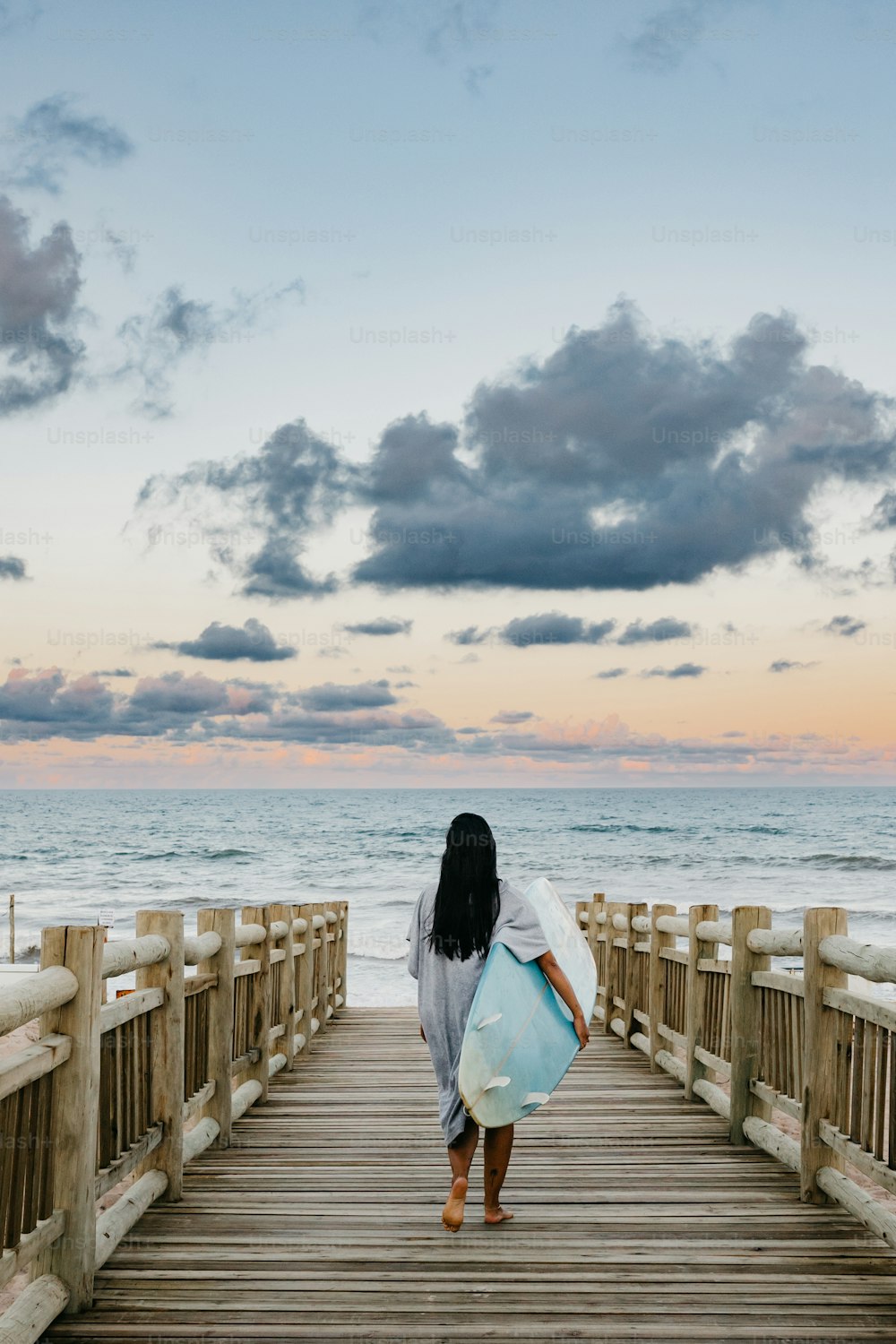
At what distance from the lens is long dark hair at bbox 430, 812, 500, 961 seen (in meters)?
4.31

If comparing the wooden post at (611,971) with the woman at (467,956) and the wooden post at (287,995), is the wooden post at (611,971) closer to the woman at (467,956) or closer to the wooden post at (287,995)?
the wooden post at (287,995)

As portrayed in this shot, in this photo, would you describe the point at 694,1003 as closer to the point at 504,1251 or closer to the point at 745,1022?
the point at 745,1022

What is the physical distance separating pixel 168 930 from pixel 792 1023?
2939mm

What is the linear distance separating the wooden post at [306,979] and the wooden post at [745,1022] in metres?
4.17

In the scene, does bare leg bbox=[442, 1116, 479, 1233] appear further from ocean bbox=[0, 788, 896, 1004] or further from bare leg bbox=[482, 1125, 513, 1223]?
ocean bbox=[0, 788, 896, 1004]

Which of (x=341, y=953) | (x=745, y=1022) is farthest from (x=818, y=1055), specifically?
(x=341, y=953)

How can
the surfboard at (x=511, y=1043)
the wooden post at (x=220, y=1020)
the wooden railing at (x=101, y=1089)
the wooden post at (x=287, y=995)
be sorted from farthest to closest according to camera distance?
the wooden post at (x=287, y=995) → the wooden post at (x=220, y=1020) → the surfboard at (x=511, y=1043) → the wooden railing at (x=101, y=1089)

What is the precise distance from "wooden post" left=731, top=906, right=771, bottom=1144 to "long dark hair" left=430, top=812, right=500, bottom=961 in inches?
77.7

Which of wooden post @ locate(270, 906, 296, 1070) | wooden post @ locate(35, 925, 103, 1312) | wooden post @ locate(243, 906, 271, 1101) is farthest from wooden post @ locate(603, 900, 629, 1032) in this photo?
wooden post @ locate(35, 925, 103, 1312)

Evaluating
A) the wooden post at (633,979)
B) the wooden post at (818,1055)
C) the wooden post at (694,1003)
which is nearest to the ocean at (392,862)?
the wooden post at (633,979)

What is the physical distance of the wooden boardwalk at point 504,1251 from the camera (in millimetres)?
3367

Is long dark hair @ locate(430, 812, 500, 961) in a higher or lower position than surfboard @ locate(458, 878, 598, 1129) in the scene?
higher

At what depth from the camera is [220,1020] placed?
220 inches

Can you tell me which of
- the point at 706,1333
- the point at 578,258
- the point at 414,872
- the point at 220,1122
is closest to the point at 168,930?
the point at 220,1122
